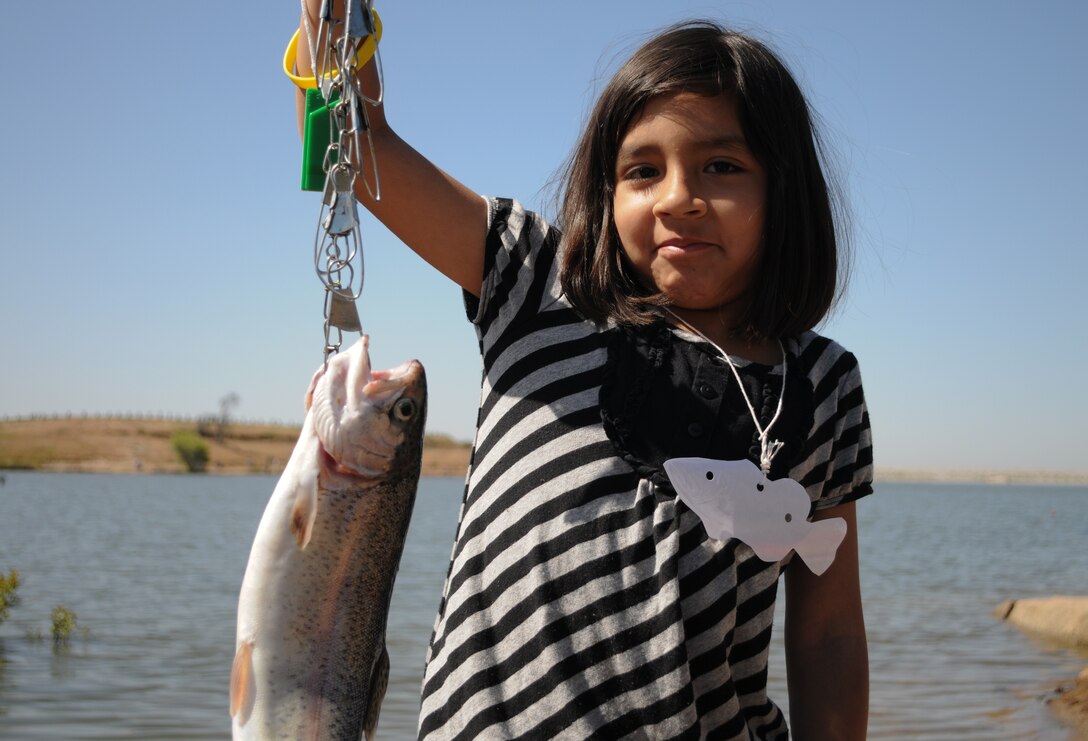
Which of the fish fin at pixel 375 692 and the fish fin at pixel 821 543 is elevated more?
the fish fin at pixel 821 543

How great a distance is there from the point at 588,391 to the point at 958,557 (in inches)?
1067

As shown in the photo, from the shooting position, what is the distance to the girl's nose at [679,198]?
227cm

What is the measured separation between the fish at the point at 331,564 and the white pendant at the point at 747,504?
0.62 m

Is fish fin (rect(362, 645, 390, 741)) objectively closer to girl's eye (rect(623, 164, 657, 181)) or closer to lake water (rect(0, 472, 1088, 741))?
girl's eye (rect(623, 164, 657, 181))

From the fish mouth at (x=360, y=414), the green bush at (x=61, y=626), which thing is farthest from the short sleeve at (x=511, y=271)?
the green bush at (x=61, y=626)

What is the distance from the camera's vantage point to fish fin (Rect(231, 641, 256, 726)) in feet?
6.06

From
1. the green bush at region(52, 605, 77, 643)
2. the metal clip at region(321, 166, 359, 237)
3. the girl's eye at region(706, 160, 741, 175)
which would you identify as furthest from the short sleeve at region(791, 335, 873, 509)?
the green bush at region(52, 605, 77, 643)

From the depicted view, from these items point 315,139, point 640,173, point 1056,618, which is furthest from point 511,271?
point 1056,618

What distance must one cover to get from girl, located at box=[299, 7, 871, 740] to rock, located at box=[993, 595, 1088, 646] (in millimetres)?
13646

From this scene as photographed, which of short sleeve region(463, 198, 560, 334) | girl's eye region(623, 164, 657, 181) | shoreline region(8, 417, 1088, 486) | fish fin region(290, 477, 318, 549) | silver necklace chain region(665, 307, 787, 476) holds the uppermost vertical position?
girl's eye region(623, 164, 657, 181)

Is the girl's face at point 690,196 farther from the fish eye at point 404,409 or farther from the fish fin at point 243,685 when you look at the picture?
the fish fin at point 243,685

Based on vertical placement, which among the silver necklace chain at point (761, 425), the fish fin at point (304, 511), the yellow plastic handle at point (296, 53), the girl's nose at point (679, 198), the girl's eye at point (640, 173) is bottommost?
the fish fin at point (304, 511)

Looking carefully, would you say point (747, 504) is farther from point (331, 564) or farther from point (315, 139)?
point (315, 139)

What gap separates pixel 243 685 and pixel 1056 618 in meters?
15.3
